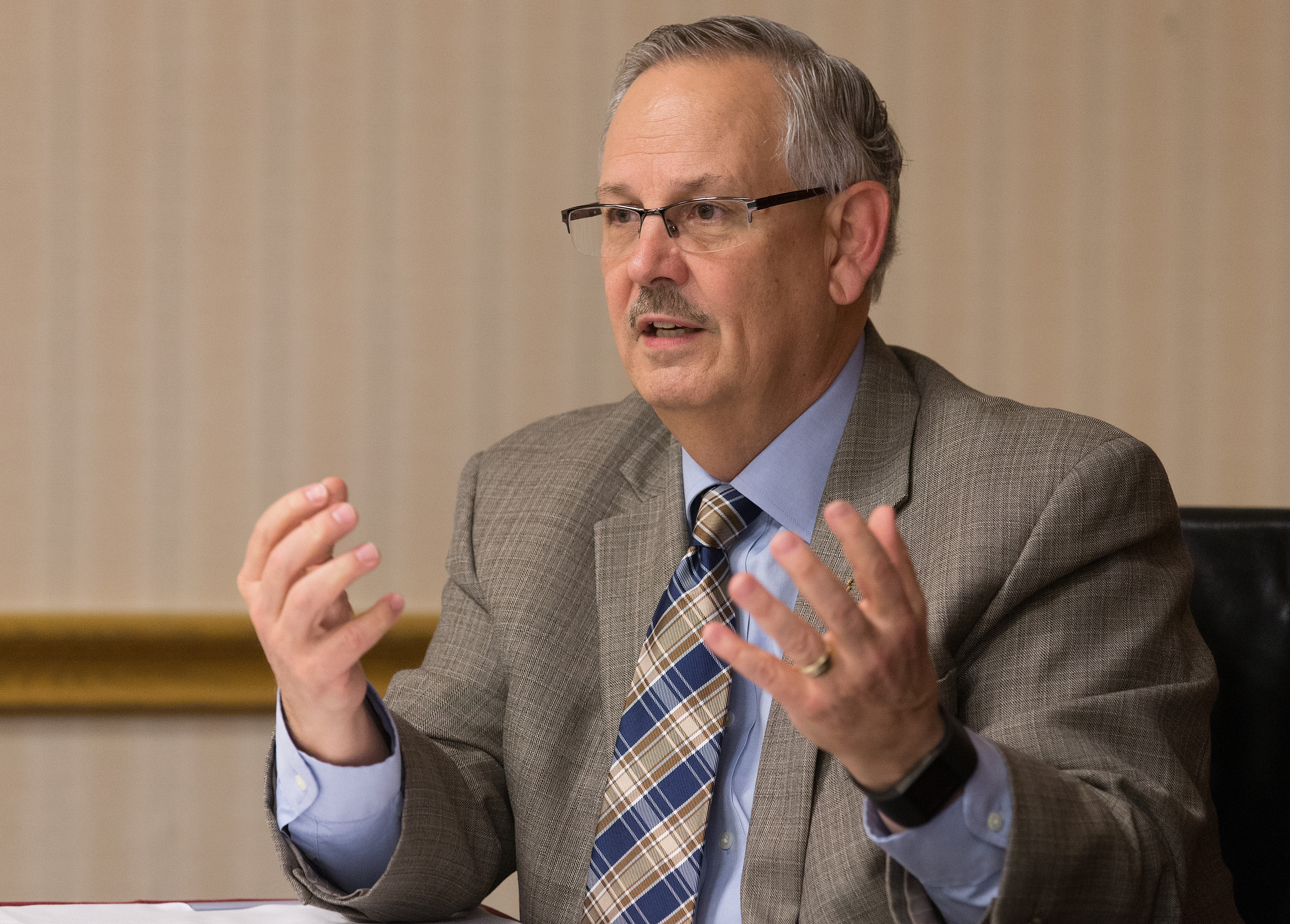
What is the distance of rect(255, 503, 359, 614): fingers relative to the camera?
101 centimetres

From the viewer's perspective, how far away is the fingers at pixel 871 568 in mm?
847

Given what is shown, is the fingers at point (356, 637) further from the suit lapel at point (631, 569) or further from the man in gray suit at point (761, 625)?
the suit lapel at point (631, 569)

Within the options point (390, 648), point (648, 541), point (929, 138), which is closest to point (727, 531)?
point (648, 541)

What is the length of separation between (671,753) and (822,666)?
0.45 meters

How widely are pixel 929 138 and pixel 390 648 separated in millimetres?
1407

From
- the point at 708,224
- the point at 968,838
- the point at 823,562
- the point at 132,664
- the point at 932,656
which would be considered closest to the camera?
the point at 968,838

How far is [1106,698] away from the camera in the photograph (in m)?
1.11

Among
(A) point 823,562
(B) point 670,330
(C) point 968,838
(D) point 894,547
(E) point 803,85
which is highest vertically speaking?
(E) point 803,85

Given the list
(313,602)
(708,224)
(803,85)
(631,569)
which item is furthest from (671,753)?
(803,85)

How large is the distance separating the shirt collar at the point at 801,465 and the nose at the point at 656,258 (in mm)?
219

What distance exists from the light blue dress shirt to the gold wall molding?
104cm

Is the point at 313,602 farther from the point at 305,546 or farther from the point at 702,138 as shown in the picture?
the point at 702,138

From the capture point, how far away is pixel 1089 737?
3.59ft

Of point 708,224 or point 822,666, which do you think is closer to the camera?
point 822,666
